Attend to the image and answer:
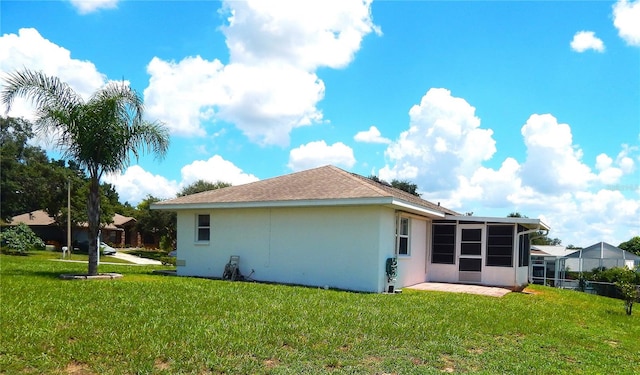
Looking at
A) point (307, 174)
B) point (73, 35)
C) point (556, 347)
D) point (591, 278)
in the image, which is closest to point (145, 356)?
point (556, 347)

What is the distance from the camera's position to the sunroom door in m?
17.4

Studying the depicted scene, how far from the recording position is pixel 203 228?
16875 millimetres

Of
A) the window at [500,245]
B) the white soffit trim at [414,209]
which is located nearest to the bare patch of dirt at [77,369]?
the white soffit trim at [414,209]

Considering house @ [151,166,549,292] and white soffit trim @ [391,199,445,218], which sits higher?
white soffit trim @ [391,199,445,218]

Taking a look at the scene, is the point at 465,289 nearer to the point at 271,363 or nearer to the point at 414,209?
the point at 414,209

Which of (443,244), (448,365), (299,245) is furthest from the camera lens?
(443,244)

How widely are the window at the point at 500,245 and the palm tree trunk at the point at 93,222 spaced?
41.6 ft

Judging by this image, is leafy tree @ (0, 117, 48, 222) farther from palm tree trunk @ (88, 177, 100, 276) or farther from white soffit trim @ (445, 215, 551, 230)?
white soffit trim @ (445, 215, 551, 230)

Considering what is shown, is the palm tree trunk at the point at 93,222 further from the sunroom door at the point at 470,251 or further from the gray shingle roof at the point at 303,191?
the sunroom door at the point at 470,251

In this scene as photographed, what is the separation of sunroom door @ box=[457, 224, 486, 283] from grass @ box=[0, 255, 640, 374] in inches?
234

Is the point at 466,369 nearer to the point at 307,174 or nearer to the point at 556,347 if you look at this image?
the point at 556,347

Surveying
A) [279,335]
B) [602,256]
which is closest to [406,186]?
[602,256]

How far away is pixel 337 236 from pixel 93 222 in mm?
7015

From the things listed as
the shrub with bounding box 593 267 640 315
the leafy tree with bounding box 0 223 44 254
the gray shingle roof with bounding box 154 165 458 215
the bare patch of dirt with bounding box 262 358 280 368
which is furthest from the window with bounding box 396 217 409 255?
the leafy tree with bounding box 0 223 44 254
